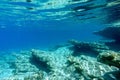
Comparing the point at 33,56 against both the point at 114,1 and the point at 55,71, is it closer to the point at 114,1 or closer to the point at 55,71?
the point at 55,71

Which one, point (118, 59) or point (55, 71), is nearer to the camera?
point (118, 59)

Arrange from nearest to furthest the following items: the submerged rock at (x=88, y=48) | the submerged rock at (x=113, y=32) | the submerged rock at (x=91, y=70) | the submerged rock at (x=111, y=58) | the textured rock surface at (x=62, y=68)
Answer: the submerged rock at (x=111, y=58), the submerged rock at (x=91, y=70), the textured rock surface at (x=62, y=68), the submerged rock at (x=88, y=48), the submerged rock at (x=113, y=32)

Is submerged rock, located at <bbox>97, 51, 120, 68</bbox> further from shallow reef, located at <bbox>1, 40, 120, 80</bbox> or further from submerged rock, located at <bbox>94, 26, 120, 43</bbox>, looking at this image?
submerged rock, located at <bbox>94, 26, 120, 43</bbox>

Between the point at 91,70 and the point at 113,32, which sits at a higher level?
the point at 91,70

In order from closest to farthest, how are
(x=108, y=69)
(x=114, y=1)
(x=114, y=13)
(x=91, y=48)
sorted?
(x=108, y=69) < (x=91, y=48) < (x=114, y=1) < (x=114, y=13)

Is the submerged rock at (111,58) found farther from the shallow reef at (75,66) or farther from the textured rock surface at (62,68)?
the textured rock surface at (62,68)

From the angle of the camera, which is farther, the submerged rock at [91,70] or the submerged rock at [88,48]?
the submerged rock at [88,48]

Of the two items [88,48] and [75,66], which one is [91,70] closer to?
[75,66]

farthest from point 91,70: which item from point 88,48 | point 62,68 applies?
point 88,48

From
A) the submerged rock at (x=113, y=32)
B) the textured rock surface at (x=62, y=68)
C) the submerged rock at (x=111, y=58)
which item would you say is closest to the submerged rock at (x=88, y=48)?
the textured rock surface at (x=62, y=68)

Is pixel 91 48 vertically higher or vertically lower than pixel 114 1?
lower

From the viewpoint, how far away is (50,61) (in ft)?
52.6

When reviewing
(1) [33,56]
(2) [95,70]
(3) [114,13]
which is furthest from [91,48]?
(3) [114,13]

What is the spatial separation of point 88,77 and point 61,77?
2.57 meters
